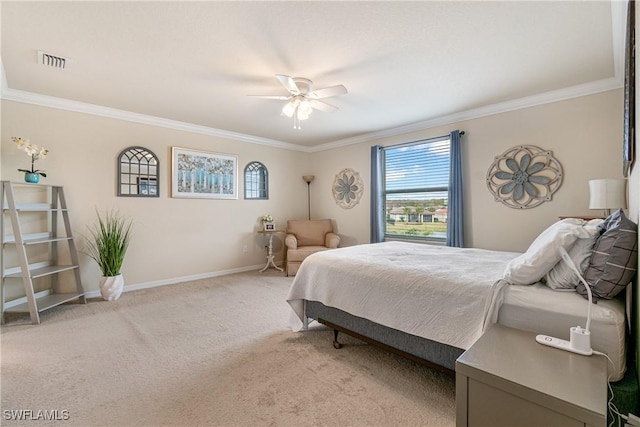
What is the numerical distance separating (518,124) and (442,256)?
221cm

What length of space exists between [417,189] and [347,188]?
139 cm

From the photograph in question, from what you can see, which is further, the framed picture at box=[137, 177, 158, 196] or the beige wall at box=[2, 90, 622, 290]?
the framed picture at box=[137, 177, 158, 196]

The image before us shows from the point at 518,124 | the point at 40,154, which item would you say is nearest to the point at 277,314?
the point at 40,154

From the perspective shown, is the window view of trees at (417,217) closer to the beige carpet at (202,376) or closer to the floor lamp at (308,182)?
the floor lamp at (308,182)

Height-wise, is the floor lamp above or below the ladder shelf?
above

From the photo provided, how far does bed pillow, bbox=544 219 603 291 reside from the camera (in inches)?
55.1

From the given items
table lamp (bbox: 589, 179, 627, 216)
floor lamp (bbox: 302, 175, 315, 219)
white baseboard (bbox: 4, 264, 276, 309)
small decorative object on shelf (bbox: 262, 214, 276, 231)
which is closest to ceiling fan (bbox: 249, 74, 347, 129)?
table lamp (bbox: 589, 179, 627, 216)

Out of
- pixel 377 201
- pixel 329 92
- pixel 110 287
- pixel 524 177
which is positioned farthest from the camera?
pixel 377 201

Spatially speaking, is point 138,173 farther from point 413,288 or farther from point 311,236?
point 413,288

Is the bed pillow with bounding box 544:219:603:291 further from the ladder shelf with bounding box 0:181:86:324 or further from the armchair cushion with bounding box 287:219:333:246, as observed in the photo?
the ladder shelf with bounding box 0:181:86:324

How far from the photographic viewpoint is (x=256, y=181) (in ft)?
17.6

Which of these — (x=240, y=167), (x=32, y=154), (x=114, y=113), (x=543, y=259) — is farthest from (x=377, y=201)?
(x=32, y=154)

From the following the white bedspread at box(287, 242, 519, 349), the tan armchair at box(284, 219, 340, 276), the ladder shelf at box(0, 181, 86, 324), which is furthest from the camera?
the tan armchair at box(284, 219, 340, 276)

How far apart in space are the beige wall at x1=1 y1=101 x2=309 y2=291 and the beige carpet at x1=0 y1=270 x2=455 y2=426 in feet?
4.19
